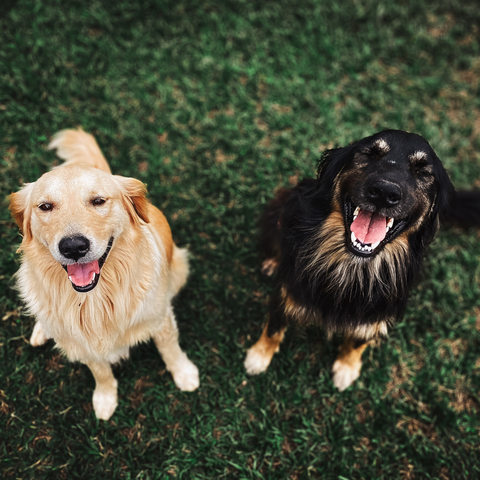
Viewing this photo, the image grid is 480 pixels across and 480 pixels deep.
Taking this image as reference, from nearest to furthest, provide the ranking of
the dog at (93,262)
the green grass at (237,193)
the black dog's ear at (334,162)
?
1. the dog at (93,262)
2. the black dog's ear at (334,162)
3. the green grass at (237,193)

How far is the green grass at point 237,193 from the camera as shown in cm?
308

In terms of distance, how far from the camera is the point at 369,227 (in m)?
2.33

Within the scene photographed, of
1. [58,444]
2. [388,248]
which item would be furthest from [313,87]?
[58,444]

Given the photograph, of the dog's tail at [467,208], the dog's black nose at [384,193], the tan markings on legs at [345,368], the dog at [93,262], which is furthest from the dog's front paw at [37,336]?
the dog's tail at [467,208]

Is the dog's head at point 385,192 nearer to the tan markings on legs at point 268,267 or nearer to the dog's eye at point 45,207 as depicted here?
the tan markings on legs at point 268,267

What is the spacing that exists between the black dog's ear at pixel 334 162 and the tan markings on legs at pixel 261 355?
1.41 m

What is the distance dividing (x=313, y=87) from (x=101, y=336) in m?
3.57

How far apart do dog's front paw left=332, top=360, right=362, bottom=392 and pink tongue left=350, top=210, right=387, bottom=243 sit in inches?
55.5

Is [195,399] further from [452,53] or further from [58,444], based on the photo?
[452,53]

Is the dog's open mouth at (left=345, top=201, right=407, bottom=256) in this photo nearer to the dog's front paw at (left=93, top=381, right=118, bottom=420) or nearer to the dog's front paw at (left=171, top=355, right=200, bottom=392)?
the dog's front paw at (left=171, top=355, right=200, bottom=392)

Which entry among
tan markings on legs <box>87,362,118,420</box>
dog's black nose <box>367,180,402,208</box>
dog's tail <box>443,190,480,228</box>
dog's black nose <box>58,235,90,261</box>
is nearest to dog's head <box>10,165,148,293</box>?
dog's black nose <box>58,235,90,261</box>

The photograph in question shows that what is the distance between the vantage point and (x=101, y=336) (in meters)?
2.39

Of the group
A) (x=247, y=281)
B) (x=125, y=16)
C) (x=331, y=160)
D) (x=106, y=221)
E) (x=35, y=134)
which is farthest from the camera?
(x=125, y=16)

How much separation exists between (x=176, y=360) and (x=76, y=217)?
1580 mm
